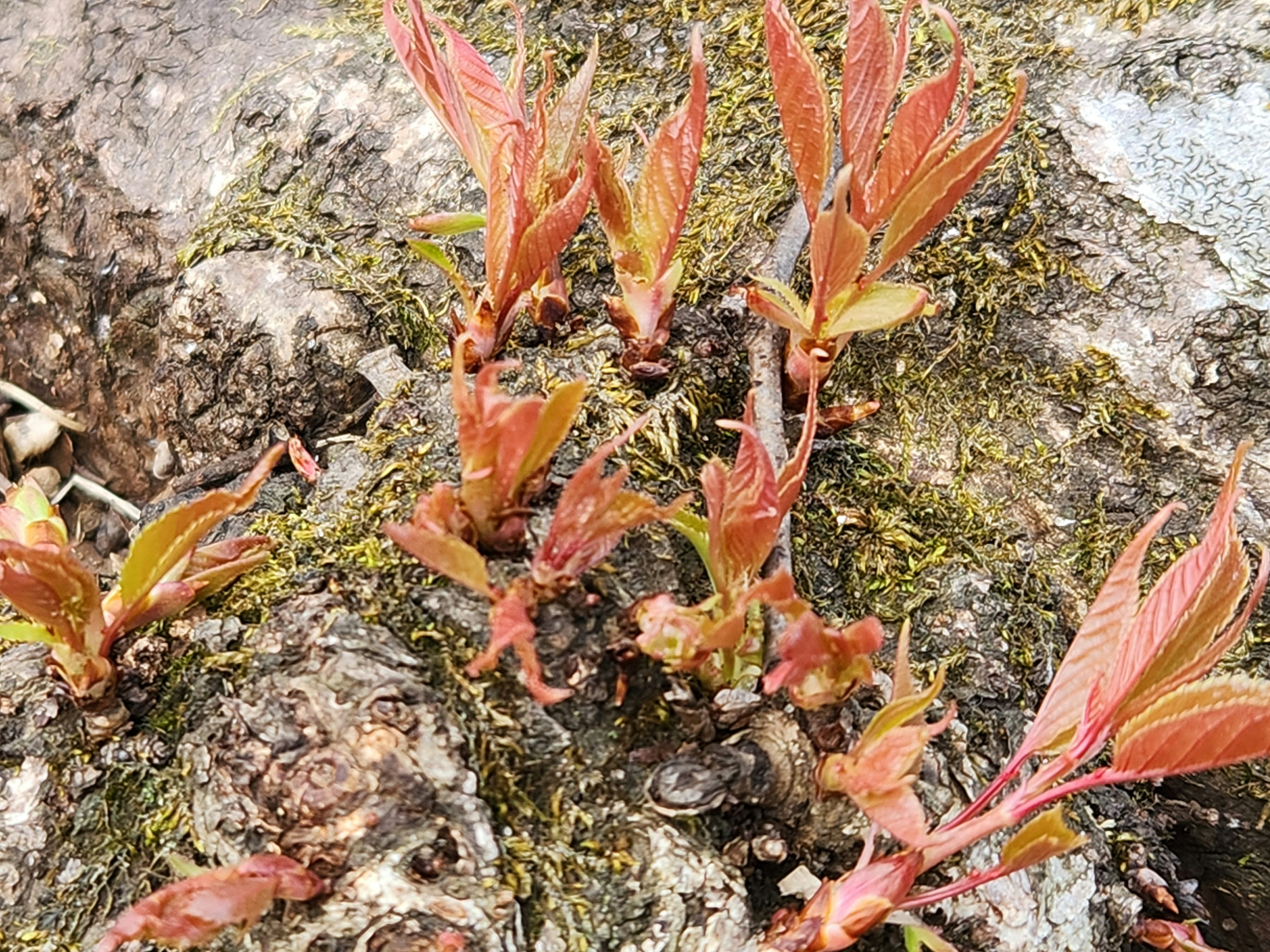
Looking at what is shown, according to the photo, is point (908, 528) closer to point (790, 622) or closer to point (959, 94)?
point (790, 622)

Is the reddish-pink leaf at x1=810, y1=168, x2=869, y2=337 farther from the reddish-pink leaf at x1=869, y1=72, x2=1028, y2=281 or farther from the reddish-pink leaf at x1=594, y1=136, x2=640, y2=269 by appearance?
the reddish-pink leaf at x1=594, y1=136, x2=640, y2=269

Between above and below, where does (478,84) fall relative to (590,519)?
above

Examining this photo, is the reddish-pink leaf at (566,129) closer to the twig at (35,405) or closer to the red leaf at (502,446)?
the red leaf at (502,446)

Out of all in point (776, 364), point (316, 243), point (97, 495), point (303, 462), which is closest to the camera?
point (776, 364)

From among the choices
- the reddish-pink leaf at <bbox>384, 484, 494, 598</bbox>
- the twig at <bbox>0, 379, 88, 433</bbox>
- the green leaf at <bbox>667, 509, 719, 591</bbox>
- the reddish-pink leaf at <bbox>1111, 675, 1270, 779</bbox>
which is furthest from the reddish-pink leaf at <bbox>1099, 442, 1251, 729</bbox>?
the twig at <bbox>0, 379, 88, 433</bbox>

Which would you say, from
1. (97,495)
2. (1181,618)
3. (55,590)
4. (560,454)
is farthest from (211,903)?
(97,495)

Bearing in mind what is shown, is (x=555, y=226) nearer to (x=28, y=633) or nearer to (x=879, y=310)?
(x=879, y=310)
